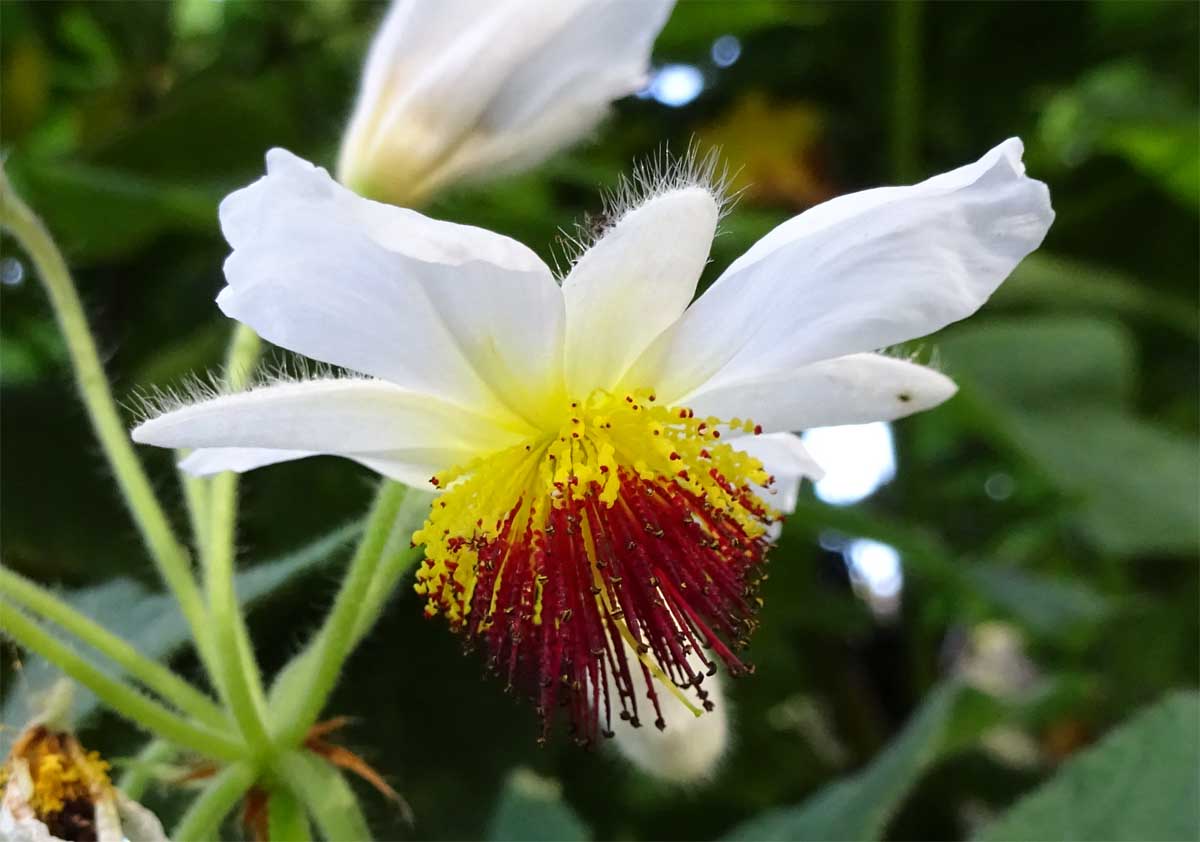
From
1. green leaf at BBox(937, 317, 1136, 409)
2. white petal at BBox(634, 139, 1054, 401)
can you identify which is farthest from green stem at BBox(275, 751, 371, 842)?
green leaf at BBox(937, 317, 1136, 409)

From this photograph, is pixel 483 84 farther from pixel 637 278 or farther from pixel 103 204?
pixel 103 204

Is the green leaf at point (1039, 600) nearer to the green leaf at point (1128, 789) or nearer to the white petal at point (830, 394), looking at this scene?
the green leaf at point (1128, 789)

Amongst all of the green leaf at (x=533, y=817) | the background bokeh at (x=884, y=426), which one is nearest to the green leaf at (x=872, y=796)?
the background bokeh at (x=884, y=426)

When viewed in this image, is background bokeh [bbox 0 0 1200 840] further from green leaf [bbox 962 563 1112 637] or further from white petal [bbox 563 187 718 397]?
white petal [bbox 563 187 718 397]

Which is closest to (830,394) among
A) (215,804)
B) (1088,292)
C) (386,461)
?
(386,461)

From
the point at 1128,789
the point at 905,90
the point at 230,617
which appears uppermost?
the point at 905,90
